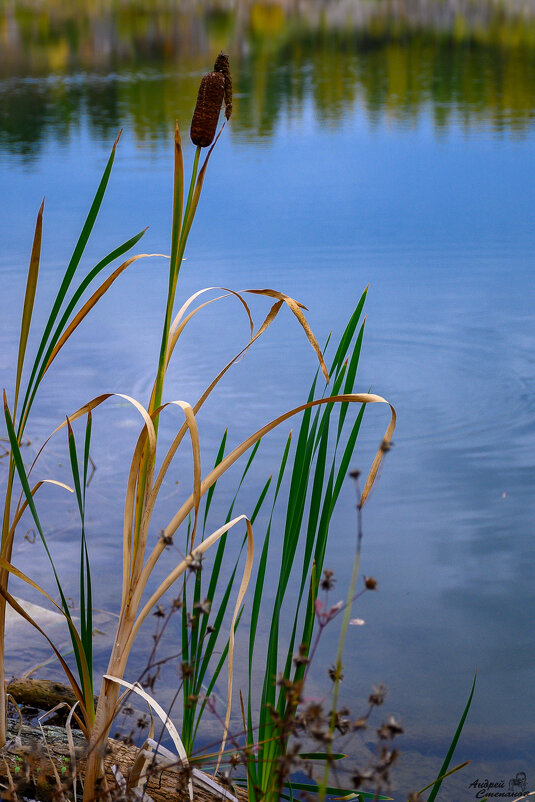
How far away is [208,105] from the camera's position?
3.26ft

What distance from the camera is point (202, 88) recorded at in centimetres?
100

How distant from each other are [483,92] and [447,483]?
8959 mm

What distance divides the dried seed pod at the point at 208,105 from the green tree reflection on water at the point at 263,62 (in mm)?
7743

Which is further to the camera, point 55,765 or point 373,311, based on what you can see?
point 373,311

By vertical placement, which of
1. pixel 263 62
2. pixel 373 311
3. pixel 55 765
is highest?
pixel 263 62

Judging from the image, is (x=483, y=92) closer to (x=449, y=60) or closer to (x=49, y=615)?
(x=449, y=60)

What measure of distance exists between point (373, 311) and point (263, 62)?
1043cm

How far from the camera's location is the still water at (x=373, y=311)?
6.88ft

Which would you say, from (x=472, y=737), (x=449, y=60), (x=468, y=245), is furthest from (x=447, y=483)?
(x=449, y=60)

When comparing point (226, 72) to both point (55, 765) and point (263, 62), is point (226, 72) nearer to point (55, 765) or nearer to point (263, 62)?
point (55, 765)

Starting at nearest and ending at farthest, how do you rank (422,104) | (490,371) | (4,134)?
(490,371) < (4,134) < (422,104)

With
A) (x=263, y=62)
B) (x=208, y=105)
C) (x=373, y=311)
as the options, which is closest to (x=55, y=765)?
(x=208, y=105)

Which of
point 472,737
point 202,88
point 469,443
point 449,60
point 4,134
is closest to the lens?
point 202,88

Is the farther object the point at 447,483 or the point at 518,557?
the point at 447,483
